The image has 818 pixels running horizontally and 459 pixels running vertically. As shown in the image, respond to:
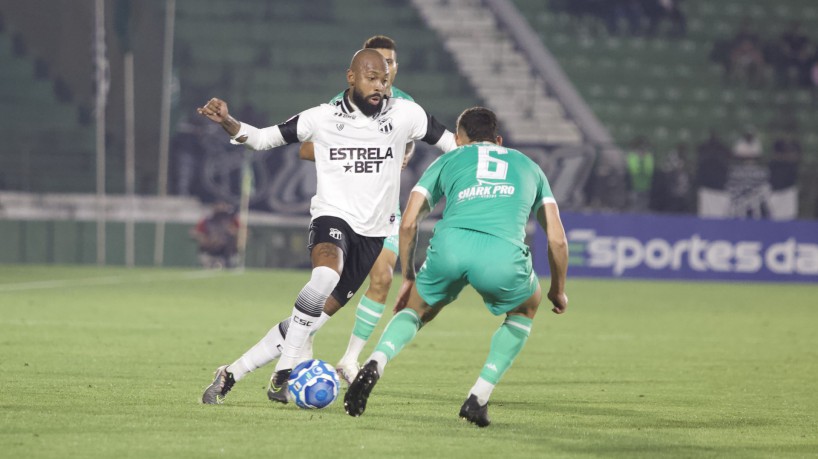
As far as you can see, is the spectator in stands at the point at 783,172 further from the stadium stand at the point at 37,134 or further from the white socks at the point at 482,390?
the white socks at the point at 482,390

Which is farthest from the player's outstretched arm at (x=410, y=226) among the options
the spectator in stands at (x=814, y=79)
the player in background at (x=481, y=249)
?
the spectator in stands at (x=814, y=79)

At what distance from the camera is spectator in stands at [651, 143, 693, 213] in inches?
1031

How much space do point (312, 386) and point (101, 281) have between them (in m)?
14.5

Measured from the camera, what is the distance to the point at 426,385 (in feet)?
28.8

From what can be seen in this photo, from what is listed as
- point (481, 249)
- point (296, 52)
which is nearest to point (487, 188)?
point (481, 249)

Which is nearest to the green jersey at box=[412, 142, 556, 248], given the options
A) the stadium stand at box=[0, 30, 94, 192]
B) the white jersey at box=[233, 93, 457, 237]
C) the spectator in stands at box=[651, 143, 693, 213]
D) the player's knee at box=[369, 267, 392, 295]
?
the white jersey at box=[233, 93, 457, 237]

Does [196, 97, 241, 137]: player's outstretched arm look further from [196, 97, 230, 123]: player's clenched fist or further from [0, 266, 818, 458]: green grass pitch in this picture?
[0, 266, 818, 458]: green grass pitch

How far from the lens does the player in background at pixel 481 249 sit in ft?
22.3

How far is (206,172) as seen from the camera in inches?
1034

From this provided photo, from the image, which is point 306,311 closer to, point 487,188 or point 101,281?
point 487,188

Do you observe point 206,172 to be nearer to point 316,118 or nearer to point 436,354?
point 436,354

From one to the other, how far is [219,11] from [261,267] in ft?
21.9

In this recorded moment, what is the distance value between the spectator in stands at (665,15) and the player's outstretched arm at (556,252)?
23.9 m

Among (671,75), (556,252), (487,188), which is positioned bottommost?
(671,75)
